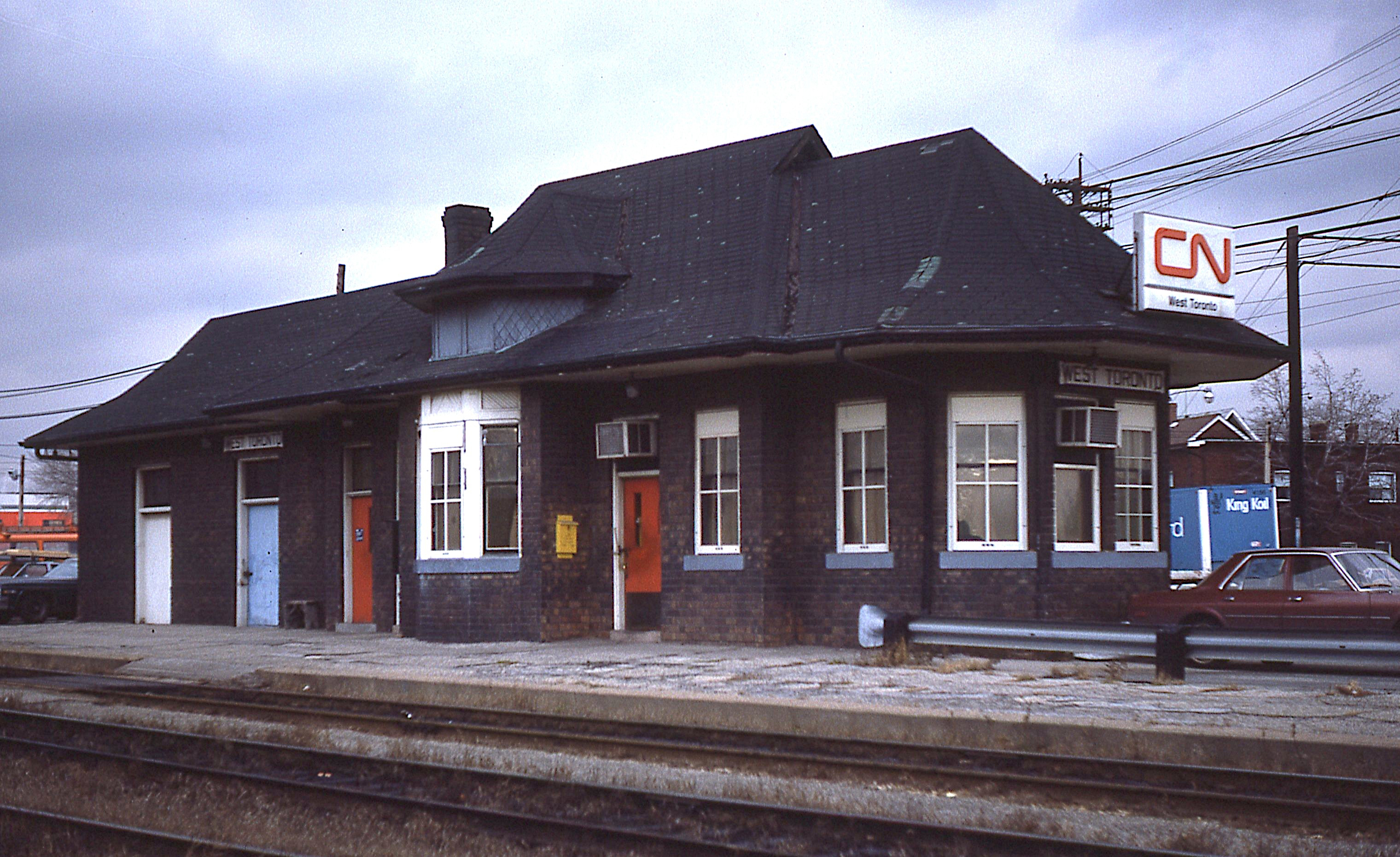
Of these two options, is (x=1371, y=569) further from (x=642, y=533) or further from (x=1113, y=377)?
(x=642, y=533)

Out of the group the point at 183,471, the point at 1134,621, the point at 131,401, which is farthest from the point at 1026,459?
the point at 131,401

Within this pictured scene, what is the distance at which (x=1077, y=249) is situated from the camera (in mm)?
17766

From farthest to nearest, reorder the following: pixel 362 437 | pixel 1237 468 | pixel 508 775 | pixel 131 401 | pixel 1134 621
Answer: pixel 1237 468, pixel 131 401, pixel 362 437, pixel 1134 621, pixel 508 775

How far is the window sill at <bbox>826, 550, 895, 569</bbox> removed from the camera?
16609 millimetres

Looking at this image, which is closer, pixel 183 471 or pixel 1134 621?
pixel 1134 621

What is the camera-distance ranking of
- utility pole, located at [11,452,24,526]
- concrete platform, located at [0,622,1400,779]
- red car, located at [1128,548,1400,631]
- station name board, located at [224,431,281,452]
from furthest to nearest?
1. utility pole, located at [11,452,24,526]
2. station name board, located at [224,431,281,452]
3. red car, located at [1128,548,1400,631]
4. concrete platform, located at [0,622,1400,779]

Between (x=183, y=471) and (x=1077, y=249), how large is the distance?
17.6 metres

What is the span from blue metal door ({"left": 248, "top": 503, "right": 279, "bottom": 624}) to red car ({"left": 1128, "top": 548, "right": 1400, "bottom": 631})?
50.9ft

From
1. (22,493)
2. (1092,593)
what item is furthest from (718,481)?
(22,493)

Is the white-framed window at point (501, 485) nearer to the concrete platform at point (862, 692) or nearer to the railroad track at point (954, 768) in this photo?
the concrete platform at point (862, 692)

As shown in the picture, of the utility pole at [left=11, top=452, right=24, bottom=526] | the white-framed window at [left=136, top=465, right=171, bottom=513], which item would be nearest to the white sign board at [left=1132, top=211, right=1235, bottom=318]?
the white-framed window at [left=136, top=465, right=171, bottom=513]

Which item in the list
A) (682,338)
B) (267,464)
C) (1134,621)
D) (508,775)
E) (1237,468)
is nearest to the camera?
(508,775)

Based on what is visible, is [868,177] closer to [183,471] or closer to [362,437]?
[362,437]

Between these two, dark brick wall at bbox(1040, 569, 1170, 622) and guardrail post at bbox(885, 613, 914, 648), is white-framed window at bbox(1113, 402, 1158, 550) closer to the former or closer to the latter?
dark brick wall at bbox(1040, 569, 1170, 622)
